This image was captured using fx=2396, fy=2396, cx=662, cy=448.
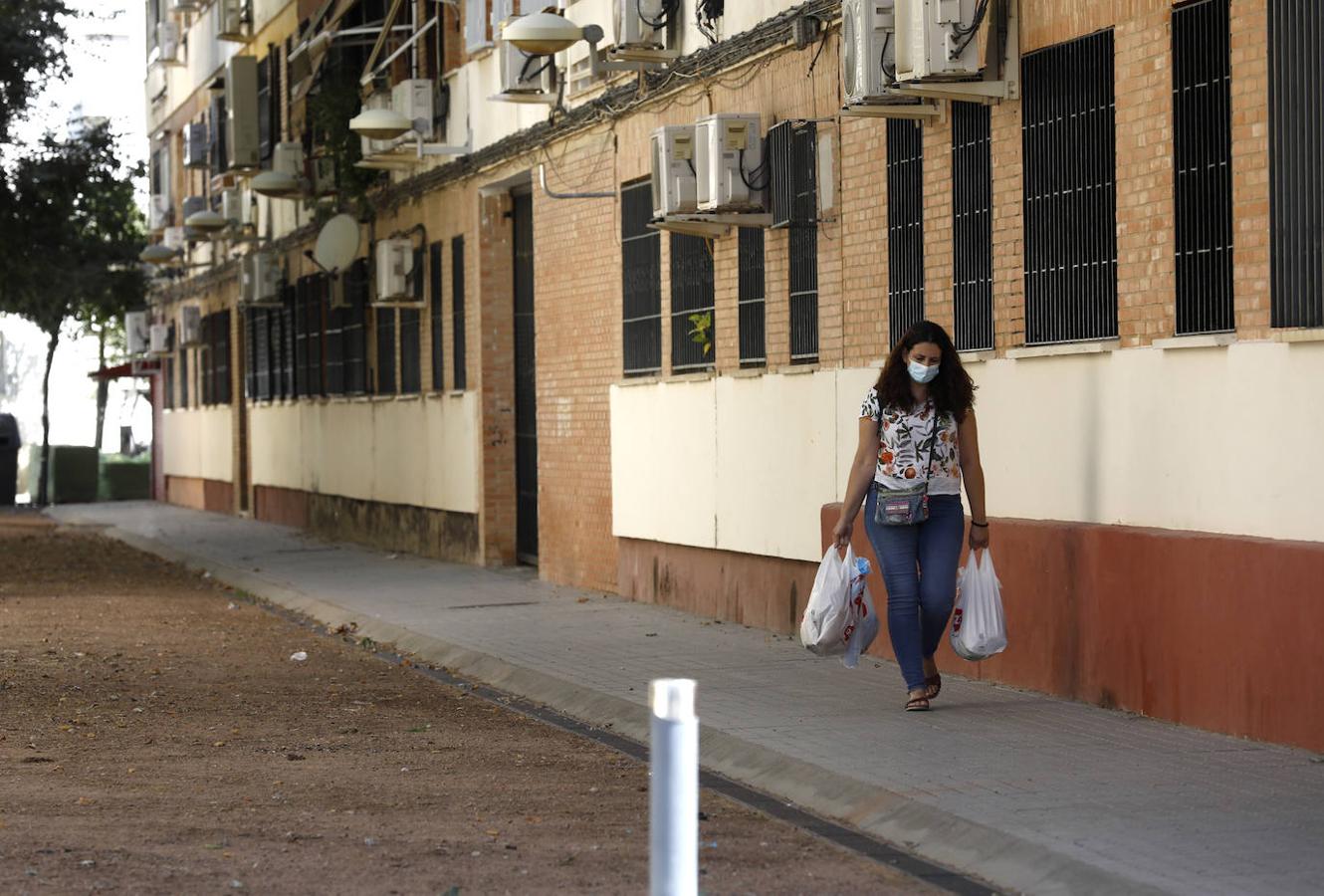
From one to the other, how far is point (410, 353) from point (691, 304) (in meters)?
9.17

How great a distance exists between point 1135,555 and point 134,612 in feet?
34.6

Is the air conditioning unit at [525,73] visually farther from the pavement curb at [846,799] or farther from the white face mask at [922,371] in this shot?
the white face mask at [922,371]

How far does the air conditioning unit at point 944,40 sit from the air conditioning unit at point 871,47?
1.83ft

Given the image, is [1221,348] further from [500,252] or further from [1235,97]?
[500,252]

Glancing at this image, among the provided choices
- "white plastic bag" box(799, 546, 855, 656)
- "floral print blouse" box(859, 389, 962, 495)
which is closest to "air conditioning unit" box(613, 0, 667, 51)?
"floral print blouse" box(859, 389, 962, 495)

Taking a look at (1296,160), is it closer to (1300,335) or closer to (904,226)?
(1300,335)

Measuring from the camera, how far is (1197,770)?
9.06 metres

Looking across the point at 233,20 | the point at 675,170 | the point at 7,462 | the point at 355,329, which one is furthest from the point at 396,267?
the point at 7,462

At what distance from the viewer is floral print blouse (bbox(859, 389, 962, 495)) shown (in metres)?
10.8

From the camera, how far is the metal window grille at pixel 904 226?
13391 mm

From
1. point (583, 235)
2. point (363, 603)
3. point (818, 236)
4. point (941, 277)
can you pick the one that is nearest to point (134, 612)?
point (363, 603)

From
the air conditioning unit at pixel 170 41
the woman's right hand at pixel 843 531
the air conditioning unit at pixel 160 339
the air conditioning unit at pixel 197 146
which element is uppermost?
the air conditioning unit at pixel 170 41

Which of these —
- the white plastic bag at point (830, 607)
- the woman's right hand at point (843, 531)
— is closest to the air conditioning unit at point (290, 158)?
the woman's right hand at point (843, 531)

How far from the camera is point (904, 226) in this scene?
44.6 ft
